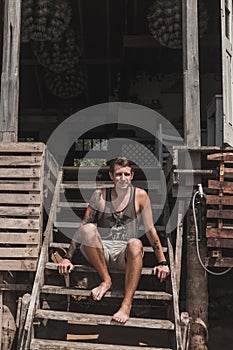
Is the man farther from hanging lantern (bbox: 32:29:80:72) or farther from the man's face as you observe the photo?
hanging lantern (bbox: 32:29:80:72)

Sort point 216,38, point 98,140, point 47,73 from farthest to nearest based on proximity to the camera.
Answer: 1. point 98,140
2. point 47,73
3. point 216,38

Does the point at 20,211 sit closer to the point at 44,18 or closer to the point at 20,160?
the point at 20,160

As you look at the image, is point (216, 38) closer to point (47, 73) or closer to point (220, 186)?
point (47, 73)

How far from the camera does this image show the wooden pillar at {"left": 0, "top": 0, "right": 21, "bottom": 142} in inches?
229

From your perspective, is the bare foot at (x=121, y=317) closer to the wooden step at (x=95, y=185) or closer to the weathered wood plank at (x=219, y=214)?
the weathered wood plank at (x=219, y=214)

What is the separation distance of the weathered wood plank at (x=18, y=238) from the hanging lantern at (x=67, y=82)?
5.47 meters

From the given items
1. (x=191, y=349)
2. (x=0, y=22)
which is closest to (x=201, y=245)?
(x=191, y=349)

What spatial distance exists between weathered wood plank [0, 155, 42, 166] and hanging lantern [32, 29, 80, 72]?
417 centimetres

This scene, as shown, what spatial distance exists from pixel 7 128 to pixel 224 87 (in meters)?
2.45

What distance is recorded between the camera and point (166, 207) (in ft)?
19.4

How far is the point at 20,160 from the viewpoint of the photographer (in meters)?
5.50

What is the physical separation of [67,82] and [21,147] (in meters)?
5.00

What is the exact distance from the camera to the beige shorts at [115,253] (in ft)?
16.4

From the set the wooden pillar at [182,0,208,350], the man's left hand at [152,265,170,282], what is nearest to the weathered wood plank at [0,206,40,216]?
the man's left hand at [152,265,170,282]
